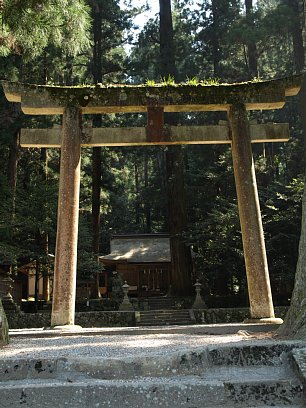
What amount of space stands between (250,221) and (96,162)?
1351cm

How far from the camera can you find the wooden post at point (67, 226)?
23.3ft

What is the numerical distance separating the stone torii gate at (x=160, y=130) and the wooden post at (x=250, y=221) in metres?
0.01

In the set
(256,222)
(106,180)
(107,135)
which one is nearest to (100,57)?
(106,180)

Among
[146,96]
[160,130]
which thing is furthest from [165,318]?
[146,96]

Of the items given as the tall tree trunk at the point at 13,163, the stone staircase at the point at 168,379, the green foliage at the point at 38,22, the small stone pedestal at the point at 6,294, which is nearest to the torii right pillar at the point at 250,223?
the green foliage at the point at 38,22

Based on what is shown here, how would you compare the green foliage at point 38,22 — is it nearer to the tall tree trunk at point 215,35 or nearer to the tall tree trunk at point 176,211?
the tall tree trunk at point 176,211

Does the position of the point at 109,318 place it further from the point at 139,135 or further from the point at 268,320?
the point at 268,320

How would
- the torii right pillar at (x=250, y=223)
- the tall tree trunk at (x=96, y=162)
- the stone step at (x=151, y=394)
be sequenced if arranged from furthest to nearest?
the tall tree trunk at (x=96, y=162)
the torii right pillar at (x=250, y=223)
the stone step at (x=151, y=394)

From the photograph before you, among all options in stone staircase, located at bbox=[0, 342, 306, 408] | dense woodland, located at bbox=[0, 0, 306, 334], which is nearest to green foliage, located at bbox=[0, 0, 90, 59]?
dense woodland, located at bbox=[0, 0, 306, 334]

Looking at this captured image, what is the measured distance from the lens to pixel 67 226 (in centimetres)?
739

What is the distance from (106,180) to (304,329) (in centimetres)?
1961

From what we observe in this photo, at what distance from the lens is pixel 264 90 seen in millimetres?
8102

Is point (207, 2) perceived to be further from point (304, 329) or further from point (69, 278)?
point (304, 329)

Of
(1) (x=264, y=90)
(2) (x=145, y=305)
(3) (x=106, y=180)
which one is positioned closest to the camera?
(1) (x=264, y=90)
